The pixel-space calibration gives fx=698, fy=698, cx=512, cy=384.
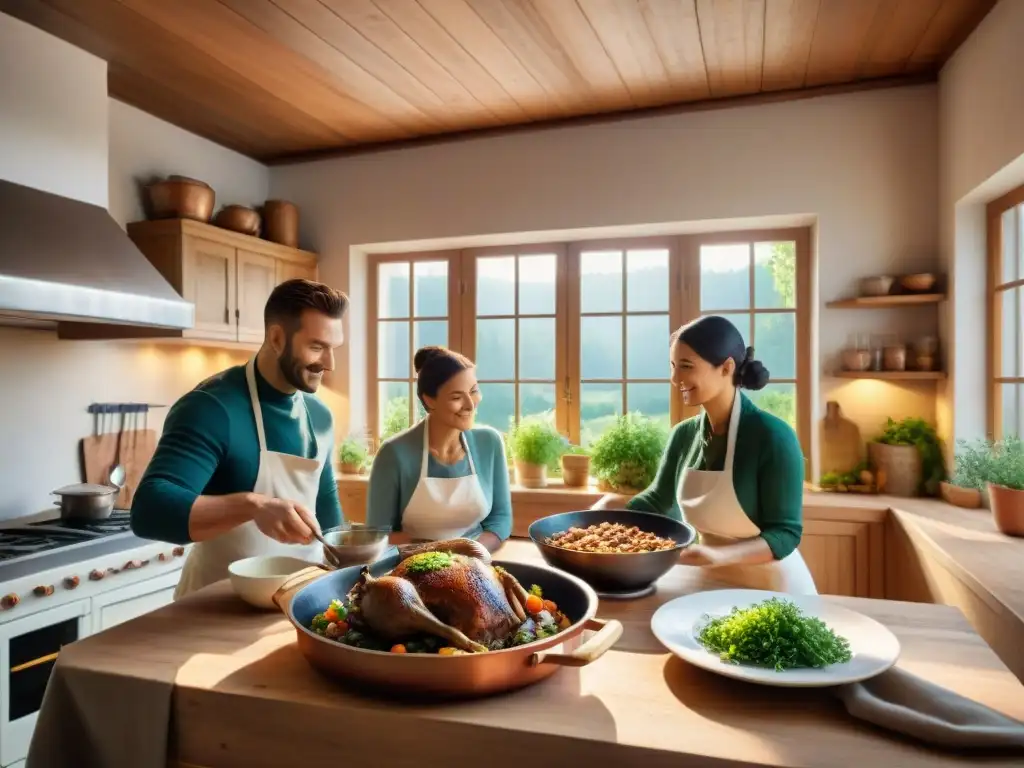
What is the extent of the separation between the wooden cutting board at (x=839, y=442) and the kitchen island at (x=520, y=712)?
2.22 meters

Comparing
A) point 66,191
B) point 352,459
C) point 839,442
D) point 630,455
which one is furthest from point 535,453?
point 66,191

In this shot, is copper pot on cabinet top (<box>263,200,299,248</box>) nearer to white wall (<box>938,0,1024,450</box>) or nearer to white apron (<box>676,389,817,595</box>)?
white apron (<box>676,389,817,595</box>)

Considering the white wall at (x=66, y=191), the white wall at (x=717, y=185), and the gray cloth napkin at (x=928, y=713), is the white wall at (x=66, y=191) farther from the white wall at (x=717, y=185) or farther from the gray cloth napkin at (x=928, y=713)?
the gray cloth napkin at (x=928, y=713)

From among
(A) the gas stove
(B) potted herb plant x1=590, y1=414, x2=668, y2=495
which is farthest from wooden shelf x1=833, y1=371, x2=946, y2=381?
(A) the gas stove

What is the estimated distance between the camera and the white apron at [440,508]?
6.66 ft

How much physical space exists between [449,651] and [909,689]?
62 cm

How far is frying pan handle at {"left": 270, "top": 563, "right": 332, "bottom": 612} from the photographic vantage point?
1.22m

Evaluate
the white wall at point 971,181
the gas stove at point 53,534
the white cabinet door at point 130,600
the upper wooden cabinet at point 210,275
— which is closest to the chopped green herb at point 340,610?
the white cabinet door at point 130,600

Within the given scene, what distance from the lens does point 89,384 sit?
313 centimetres

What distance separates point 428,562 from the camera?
3.50 feet

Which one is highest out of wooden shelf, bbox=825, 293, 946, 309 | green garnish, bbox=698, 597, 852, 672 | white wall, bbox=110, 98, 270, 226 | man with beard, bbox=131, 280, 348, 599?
white wall, bbox=110, 98, 270, 226

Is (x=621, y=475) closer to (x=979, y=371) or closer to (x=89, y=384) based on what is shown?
(x=979, y=371)

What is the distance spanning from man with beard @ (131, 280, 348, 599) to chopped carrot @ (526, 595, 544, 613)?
2.16 ft

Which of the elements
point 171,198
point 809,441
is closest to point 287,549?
point 171,198
